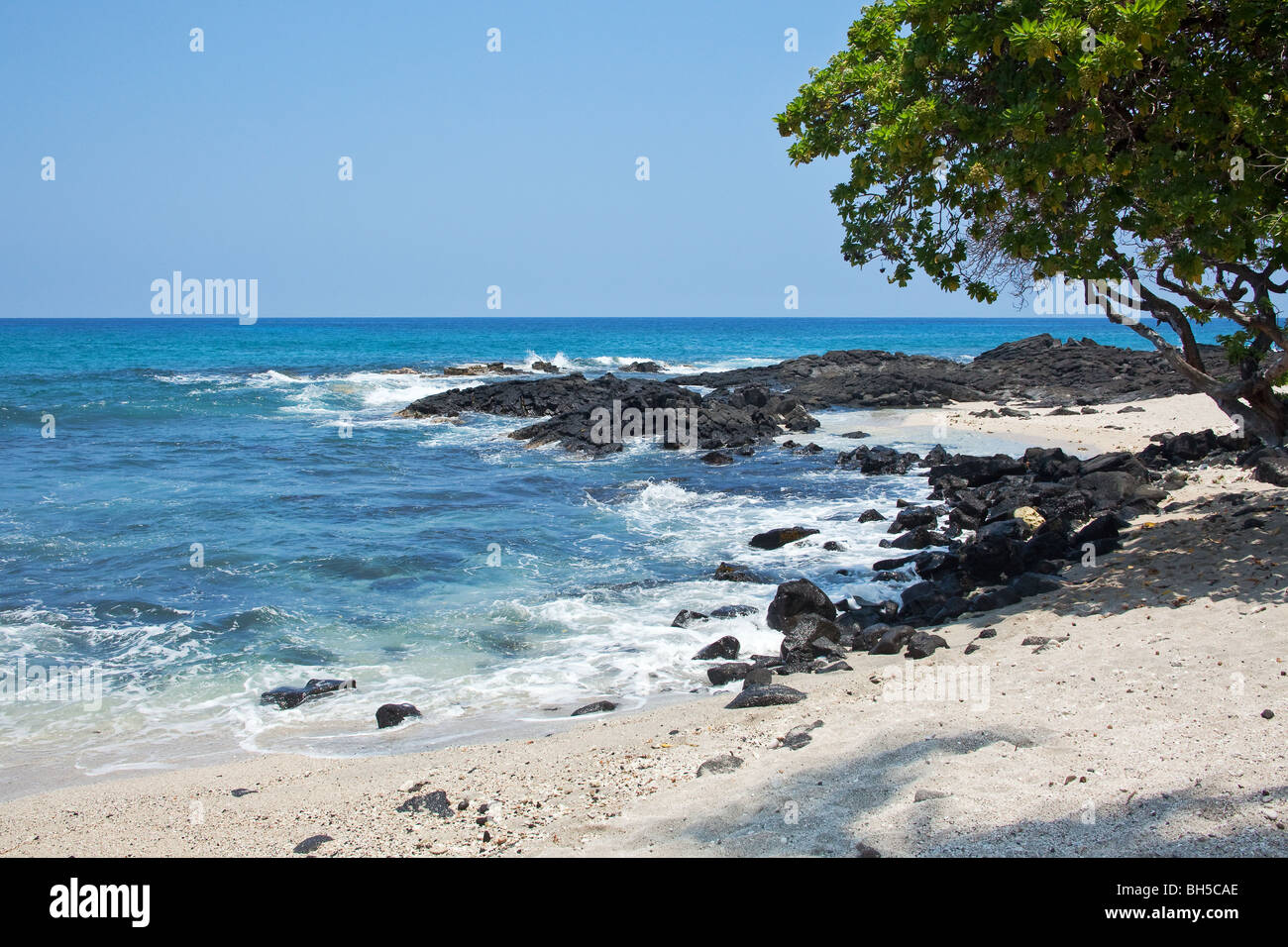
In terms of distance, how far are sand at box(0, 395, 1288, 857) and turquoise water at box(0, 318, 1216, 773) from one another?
4.31ft

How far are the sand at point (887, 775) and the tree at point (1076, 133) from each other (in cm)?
325

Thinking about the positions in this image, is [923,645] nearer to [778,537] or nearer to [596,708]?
[596,708]

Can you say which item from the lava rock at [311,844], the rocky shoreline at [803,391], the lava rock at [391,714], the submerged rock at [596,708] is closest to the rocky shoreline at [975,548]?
the submerged rock at [596,708]

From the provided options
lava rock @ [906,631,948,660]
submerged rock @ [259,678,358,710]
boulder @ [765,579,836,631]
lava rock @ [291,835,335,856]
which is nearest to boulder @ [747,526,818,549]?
boulder @ [765,579,836,631]

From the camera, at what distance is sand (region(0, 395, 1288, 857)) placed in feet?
15.9

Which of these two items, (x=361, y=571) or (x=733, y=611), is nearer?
(x=733, y=611)

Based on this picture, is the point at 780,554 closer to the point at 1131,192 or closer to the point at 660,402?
the point at 1131,192

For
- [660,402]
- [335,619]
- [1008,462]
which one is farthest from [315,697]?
[660,402]

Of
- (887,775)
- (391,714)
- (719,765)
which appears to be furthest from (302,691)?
(887,775)

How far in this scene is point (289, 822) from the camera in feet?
20.0

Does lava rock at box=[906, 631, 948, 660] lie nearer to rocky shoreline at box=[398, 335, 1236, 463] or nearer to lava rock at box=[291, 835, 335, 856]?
lava rock at box=[291, 835, 335, 856]

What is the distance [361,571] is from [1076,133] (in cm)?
1059

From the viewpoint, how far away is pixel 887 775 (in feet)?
18.7

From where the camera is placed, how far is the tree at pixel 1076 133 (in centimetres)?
774
